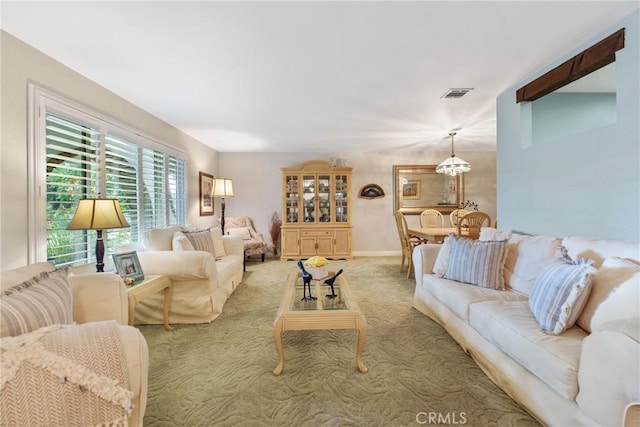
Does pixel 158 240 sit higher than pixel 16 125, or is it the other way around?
pixel 16 125

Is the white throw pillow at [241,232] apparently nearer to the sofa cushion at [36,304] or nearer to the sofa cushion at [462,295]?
the sofa cushion at [462,295]

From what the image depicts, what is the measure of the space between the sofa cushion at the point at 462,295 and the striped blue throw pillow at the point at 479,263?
2.4 inches

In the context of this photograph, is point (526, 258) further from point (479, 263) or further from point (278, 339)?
point (278, 339)

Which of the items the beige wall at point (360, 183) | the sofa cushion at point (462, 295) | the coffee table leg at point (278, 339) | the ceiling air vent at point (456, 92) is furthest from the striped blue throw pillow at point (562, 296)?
the beige wall at point (360, 183)

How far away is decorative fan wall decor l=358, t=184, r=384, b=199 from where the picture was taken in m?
5.83

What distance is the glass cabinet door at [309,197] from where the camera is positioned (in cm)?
552

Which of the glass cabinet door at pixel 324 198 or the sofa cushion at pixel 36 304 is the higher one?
the glass cabinet door at pixel 324 198

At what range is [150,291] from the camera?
222cm

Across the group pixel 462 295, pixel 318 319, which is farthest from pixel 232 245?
pixel 462 295

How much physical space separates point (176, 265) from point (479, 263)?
2.63m

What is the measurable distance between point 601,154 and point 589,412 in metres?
1.69

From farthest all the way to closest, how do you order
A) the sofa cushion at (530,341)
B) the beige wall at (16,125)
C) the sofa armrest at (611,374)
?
the beige wall at (16,125) < the sofa cushion at (530,341) < the sofa armrest at (611,374)

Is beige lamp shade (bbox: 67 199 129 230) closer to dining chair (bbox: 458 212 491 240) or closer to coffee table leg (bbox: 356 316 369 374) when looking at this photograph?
coffee table leg (bbox: 356 316 369 374)

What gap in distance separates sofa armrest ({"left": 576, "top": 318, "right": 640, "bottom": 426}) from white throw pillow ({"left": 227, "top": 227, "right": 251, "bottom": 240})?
4.82m
